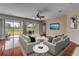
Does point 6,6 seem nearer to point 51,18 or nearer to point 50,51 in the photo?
point 51,18

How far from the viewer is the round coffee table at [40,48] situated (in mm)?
2186

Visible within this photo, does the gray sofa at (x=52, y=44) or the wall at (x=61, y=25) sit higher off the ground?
the wall at (x=61, y=25)

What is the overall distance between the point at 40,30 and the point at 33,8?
1.72 ft

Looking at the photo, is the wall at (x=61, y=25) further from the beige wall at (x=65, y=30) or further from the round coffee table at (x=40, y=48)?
the round coffee table at (x=40, y=48)

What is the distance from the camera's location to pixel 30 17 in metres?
2.26

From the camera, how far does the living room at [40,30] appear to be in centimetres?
215

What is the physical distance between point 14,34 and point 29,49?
0.47 meters

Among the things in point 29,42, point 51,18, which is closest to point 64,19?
point 51,18

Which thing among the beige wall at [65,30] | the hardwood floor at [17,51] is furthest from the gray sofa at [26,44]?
the beige wall at [65,30]

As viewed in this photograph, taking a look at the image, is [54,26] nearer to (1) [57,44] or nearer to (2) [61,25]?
(2) [61,25]

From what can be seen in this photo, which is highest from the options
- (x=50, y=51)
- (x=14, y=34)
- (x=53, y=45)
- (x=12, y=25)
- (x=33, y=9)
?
(x=33, y=9)

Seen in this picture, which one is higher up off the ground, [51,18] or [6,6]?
[6,6]

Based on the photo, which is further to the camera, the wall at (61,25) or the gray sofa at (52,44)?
the wall at (61,25)

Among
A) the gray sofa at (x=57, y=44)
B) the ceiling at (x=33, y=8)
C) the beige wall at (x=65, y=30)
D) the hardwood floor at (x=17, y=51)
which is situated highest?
the ceiling at (x=33, y=8)
